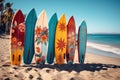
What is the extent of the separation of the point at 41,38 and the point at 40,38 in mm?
40

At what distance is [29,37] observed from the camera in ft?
17.4

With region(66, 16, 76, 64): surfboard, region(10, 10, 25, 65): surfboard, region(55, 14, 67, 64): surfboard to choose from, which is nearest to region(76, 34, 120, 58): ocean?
region(66, 16, 76, 64): surfboard

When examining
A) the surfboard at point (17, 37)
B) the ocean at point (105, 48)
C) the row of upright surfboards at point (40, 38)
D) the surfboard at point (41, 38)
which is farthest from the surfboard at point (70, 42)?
the ocean at point (105, 48)

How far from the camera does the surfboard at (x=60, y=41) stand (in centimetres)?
568

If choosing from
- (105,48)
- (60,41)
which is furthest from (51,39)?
(105,48)

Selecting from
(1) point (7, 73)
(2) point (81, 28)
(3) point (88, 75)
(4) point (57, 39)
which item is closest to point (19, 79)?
(1) point (7, 73)

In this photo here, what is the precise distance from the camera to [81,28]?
6410 millimetres

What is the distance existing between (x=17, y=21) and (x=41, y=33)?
2.80 feet

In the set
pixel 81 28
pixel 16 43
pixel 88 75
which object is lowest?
pixel 88 75

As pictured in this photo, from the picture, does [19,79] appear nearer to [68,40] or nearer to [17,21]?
[17,21]

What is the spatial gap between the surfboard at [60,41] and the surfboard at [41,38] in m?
0.41

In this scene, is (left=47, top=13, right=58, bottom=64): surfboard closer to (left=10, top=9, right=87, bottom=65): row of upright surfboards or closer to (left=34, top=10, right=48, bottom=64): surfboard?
(left=10, top=9, right=87, bottom=65): row of upright surfboards

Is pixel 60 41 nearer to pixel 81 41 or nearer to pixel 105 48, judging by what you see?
pixel 81 41

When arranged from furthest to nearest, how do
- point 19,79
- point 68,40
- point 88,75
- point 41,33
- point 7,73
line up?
1. point 68,40
2. point 41,33
3. point 88,75
4. point 7,73
5. point 19,79
